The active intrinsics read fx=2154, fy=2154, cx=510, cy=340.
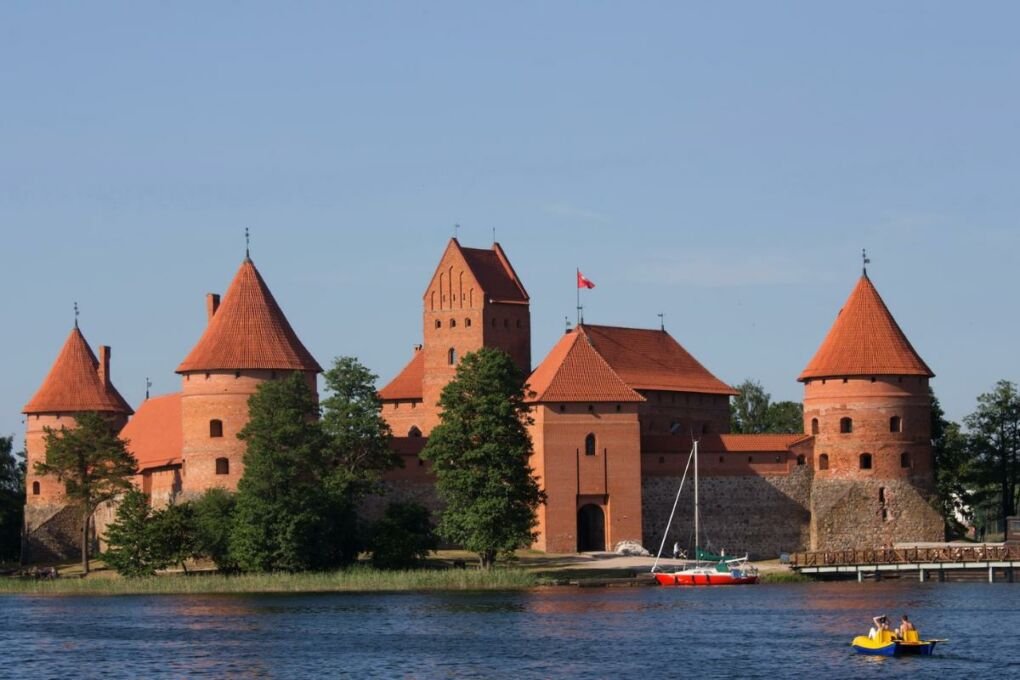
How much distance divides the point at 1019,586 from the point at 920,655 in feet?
52.0

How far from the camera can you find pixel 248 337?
63469 millimetres

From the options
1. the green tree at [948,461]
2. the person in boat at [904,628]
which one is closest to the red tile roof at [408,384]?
the green tree at [948,461]

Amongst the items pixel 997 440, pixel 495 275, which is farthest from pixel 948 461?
pixel 495 275

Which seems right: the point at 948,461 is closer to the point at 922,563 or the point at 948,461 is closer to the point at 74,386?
the point at 922,563

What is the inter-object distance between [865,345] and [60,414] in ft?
89.6

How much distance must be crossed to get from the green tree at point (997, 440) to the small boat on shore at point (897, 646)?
30508 millimetres

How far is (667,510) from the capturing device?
6531cm

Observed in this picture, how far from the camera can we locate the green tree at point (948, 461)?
69312 mm

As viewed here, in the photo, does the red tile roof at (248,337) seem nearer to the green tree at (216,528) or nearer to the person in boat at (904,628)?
the green tree at (216,528)

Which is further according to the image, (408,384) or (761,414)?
(761,414)

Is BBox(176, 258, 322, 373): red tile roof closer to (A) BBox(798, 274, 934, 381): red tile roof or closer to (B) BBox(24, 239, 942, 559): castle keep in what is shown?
(B) BBox(24, 239, 942, 559): castle keep

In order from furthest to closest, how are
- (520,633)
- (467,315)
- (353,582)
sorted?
(467,315) → (353,582) → (520,633)

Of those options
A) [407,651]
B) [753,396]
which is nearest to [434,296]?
[407,651]

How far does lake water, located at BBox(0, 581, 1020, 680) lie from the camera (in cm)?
4050
